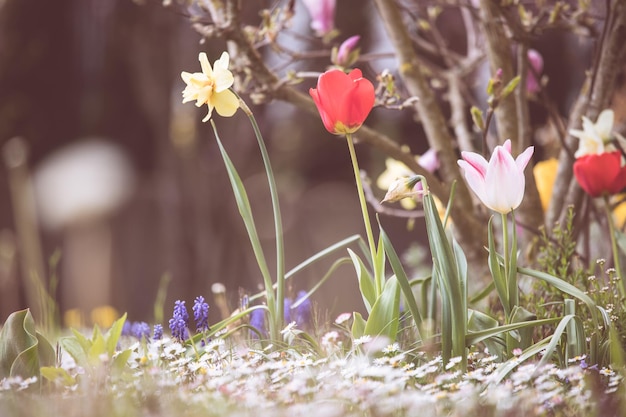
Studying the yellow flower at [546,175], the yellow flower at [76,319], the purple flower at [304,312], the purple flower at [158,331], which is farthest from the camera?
the yellow flower at [546,175]

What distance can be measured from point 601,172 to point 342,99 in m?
0.52

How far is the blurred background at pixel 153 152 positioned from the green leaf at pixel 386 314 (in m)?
2.82

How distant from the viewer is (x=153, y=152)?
4.99m

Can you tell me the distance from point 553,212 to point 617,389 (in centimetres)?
97

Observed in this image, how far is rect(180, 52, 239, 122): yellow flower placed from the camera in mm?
1296

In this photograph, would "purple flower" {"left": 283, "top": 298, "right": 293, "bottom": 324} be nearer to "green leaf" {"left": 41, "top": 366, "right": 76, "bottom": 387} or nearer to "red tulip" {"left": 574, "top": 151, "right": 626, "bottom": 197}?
"green leaf" {"left": 41, "top": 366, "right": 76, "bottom": 387}

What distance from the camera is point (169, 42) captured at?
4531 millimetres

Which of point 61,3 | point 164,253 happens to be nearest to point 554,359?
point 164,253

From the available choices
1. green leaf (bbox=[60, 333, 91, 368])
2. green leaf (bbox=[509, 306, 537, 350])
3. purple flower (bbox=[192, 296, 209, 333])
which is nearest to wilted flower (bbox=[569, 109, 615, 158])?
green leaf (bbox=[509, 306, 537, 350])

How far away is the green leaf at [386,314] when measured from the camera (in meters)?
1.26

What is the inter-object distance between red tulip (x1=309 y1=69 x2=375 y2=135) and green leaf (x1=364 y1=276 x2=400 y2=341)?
0.98ft

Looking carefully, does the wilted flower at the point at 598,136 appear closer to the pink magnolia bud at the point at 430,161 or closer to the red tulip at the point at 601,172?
the red tulip at the point at 601,172

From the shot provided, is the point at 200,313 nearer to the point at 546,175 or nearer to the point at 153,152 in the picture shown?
the point at 546,175

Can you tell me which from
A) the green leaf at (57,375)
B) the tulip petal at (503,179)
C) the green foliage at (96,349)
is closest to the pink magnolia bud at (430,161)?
the tulip petal at (503,179)
